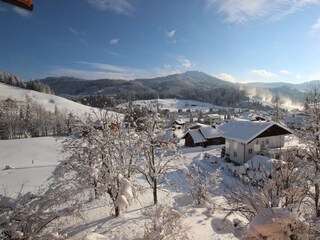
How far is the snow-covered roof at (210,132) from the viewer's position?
172 ft

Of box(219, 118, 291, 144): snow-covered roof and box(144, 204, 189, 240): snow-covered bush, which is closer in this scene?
box(144, 204, 189, 240): snow-covered bush

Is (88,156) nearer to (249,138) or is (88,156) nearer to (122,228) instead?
(122,228)

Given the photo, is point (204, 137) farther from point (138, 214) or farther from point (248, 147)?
point (138, 214)

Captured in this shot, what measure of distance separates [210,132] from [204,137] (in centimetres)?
192

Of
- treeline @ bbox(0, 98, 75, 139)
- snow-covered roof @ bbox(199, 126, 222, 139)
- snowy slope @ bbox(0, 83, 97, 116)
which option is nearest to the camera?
snow-covered roof @ bbox(199, 126, 222, 139)

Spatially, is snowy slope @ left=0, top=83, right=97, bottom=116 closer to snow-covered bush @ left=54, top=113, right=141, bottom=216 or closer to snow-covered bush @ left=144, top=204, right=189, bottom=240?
snow-covered bush @ left=54, top=113, right=141, bottom=216

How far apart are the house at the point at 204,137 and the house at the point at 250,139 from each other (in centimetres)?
1326

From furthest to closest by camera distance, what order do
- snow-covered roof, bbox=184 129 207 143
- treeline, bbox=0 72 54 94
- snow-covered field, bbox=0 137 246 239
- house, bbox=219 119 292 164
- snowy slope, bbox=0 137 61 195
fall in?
treeline, bbox=0 72 54 94, snow-covered roof, bbox=184 129 207 143, house, bbox=219 119 292 164, snowy slope, bbox=0 137 61 195, snow-covered field, bbox=0 137 246 239

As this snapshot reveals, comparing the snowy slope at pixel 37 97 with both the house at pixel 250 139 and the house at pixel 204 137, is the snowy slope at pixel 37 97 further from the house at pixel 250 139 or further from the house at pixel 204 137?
the house at pixel 250 139

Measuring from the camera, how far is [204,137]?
52.4 metres

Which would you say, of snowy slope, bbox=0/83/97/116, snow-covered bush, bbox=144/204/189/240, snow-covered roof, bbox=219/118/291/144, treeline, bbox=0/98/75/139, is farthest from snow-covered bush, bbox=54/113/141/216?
snowy slope, bbox=0/83/97/116

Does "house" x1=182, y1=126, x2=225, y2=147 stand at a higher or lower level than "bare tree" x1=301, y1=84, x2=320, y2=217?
lower

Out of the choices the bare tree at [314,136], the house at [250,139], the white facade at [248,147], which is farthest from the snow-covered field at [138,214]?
the bare tree at [314,136]

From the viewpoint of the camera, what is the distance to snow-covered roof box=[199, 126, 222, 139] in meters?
52.4
